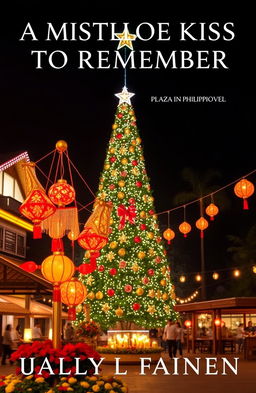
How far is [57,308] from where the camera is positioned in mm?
7684

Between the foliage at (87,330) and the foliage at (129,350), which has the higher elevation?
the foliage at (87,330)

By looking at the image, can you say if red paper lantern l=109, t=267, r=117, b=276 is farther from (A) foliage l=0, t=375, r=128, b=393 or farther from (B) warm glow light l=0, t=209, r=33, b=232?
(A) foliage l=0, t=375, r=128, b=393

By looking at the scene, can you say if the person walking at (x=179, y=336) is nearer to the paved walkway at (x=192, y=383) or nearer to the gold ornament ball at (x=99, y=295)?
the gold ornament ball at (x=99, y=295)

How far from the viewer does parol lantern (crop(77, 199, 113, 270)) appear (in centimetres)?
951

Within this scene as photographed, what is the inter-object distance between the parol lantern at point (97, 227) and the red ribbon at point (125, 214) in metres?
11.6

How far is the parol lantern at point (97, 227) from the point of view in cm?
951

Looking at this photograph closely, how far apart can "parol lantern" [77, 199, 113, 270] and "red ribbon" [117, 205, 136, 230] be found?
11.6 m

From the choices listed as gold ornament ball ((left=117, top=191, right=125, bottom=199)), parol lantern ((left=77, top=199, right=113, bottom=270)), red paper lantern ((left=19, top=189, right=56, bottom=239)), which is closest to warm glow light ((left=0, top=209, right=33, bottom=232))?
gold ornament ball ((left=117, top=191, right=125, bottom=199))

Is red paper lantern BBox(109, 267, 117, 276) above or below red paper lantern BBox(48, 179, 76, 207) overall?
below

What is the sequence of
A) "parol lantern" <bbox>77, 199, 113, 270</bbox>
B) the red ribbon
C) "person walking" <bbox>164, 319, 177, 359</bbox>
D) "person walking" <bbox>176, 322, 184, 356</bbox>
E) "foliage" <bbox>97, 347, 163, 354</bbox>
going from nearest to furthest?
"parol lantern" <bbox>77, 199, 113, 270</bbox> → "foliage" <bbox>97, 347, 163, 354</bbox> → "person walking" <bbox>164, 319, 177, 359</bbox> → "person walking" <bbox>176, 322, 184, 356</bbox> → the red ribbon

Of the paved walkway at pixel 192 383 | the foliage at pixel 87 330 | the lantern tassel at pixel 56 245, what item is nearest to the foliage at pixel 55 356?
the lantern tassel at pixel 56 245

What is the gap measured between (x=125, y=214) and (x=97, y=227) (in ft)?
43.0

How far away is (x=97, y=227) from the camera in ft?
32.3

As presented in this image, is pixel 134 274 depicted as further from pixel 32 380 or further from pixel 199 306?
pixel 32 380
